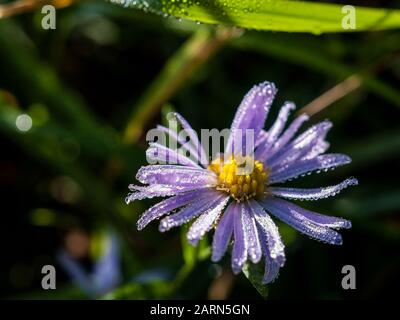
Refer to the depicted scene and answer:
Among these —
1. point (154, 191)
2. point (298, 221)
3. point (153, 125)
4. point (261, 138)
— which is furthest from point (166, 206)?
point (153, 125)

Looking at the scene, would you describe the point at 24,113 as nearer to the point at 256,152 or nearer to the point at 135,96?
the point at 135,96

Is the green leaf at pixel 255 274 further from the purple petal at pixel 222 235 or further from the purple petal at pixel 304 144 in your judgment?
the purple petal at pixel 304 144

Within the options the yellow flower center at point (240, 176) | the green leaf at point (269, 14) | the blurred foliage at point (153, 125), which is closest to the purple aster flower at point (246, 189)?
the yellow flower center at point (240, 176)

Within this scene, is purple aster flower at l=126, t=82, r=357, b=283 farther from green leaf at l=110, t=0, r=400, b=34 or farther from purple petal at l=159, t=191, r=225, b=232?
green leaf at l=110, t=0, r=400, b=34

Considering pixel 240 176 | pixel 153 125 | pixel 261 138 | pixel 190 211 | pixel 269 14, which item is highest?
pixel 153 125

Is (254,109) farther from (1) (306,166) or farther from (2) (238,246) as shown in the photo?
(2) (238,246)

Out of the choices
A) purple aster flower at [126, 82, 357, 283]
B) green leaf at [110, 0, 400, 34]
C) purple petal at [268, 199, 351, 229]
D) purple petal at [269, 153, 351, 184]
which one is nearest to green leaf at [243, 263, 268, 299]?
purple aster flower at [126, 82, 357, 283]
